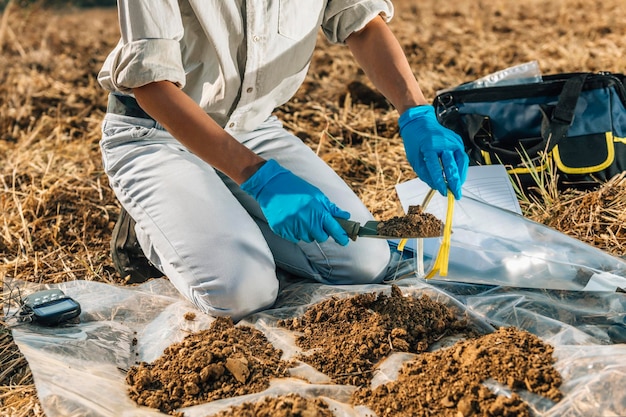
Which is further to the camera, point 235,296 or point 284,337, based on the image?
point 235,296

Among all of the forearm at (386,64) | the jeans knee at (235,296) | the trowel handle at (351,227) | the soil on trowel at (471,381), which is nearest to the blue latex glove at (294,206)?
the trowel handle at (351,227)

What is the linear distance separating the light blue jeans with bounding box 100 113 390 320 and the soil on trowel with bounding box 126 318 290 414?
244mm

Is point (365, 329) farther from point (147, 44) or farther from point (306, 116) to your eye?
point (306, 116)

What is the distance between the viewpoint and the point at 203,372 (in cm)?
178

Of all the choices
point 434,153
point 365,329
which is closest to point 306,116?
point 434,153

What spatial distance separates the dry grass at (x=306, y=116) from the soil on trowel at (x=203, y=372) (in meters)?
0.29

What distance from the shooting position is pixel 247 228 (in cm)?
227

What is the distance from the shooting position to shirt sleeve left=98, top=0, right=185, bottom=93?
2.05m

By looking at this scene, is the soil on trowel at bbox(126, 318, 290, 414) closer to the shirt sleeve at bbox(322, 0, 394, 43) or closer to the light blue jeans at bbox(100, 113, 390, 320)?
the light blue jeans at bbox(100, 113, 390, 320)

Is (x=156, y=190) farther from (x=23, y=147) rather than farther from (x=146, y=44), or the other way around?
(x=23, y=147)

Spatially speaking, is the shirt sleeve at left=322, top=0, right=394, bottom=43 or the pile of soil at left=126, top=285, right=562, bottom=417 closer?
the pile of soil at left=126, top=285, right=562, bottom=417

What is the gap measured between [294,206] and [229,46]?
642mm

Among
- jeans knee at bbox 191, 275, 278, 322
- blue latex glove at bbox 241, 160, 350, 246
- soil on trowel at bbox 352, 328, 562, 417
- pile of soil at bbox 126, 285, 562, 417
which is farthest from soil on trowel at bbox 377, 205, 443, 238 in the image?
jeans knee at bbox 191, 275, 278, 322

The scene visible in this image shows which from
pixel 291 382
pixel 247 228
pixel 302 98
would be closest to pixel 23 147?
pixel 302 98
